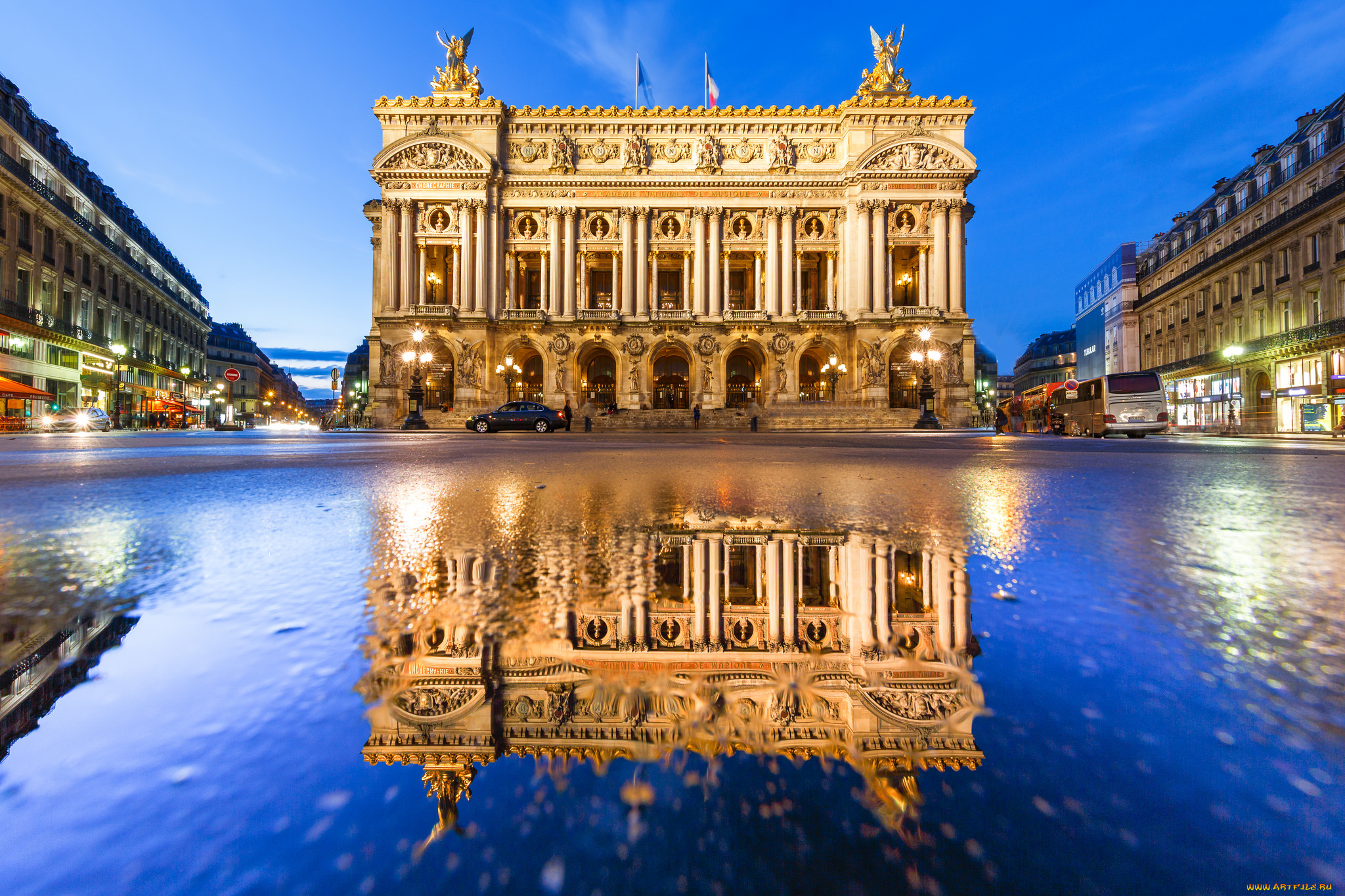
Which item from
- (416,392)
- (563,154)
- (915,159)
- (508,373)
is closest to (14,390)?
(416,392)

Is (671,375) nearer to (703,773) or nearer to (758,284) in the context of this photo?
(758,284)

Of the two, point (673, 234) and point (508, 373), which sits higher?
point (673, 234)

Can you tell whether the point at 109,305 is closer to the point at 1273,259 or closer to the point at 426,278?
the point at 426,278

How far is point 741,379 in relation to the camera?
46094 mm

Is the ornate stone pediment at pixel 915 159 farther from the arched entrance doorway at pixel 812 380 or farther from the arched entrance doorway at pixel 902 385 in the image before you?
the arched entrance doorway at pixel 812 380

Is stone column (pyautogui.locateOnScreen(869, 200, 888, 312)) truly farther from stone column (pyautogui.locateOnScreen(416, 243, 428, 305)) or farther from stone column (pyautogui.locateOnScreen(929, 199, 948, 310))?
stone column (pyautogui.locateOnScreen(416, 243, 428, 305))

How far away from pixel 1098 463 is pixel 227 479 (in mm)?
8915

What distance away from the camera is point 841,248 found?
1511 inches

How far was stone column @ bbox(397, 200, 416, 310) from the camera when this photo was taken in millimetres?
36875

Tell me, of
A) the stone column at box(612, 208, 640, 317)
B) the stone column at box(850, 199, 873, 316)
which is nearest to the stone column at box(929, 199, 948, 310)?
the stone column at box(850, 199, 873, 316)

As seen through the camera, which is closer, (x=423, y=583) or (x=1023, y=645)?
(x=1023, y=645)

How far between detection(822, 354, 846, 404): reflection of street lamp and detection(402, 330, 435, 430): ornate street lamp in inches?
941

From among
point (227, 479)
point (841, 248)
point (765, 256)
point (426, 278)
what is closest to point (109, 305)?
point (426, 278)

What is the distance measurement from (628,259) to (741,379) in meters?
12.9
